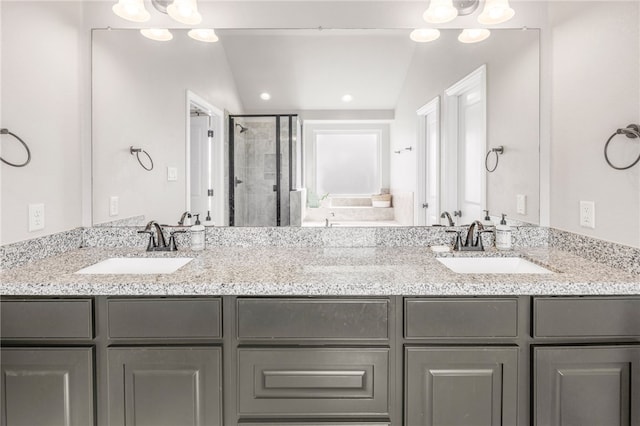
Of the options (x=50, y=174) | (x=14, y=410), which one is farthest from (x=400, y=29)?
(x=14, y=410)

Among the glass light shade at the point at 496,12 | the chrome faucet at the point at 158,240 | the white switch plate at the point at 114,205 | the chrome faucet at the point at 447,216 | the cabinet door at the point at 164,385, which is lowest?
the cabinet door at the point at 164,385

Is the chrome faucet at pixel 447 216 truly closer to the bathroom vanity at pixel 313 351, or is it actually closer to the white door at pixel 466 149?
the white door at pixel 466 149

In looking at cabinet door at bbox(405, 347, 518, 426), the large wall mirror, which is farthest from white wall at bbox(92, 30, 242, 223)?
cabinet door at bbox(405, 347, 518, 426)

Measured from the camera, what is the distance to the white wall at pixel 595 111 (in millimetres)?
1477

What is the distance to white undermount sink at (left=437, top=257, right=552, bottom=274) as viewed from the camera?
1.80 m

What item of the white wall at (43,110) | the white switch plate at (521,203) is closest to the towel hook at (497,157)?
the white switch plate at (521,203)

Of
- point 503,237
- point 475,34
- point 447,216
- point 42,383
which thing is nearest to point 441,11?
point 475,34

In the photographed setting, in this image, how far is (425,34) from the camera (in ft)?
6.69

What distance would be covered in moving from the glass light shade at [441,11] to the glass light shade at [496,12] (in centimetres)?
15

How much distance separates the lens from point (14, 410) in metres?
1.35

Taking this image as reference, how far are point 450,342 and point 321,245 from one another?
2.91 ft

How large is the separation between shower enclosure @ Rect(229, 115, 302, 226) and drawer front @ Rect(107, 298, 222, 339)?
0.78 meters

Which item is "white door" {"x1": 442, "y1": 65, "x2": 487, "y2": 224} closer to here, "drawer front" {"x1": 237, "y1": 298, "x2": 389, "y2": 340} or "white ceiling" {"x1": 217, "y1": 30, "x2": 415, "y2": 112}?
"white ceiling" {"x1": 217, "y1": 30, "x2": 415, "y2": 112}

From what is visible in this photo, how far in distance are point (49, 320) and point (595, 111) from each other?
2.27 meters
